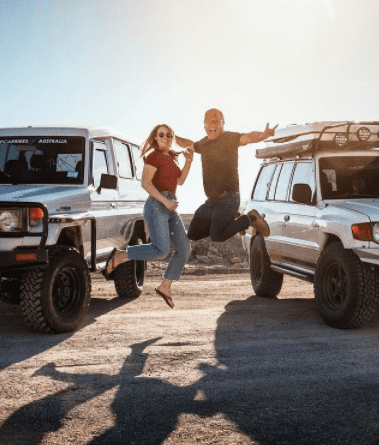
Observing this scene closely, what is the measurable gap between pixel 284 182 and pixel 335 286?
224cm

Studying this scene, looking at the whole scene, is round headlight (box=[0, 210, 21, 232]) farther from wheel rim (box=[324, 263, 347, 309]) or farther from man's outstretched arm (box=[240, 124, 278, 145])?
wheel rim (box=[324, 263, 347, 309])

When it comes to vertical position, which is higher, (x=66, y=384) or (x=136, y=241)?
(x=136, y=241)

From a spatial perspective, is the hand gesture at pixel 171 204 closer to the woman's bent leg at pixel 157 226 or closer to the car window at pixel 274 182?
the woman's bent leg at pixel 157 226

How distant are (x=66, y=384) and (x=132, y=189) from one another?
4.99 m

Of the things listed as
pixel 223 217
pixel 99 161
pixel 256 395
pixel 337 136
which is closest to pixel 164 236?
pixel 223 217

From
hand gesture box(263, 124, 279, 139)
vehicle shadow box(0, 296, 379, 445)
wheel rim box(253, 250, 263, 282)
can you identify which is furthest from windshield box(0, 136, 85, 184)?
wheel rim box(253, 250, 263, 282)

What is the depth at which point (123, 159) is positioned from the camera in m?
9.58

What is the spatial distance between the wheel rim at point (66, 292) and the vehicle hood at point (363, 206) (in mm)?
2950

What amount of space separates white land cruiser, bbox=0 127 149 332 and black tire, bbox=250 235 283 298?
1.69m

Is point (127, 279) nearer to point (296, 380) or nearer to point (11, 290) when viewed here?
point (11, 290)

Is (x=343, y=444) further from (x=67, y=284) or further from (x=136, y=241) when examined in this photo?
(x=136, y=241)

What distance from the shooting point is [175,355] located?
6066 mm

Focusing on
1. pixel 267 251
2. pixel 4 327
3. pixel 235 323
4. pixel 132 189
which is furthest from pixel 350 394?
pixel 132 189

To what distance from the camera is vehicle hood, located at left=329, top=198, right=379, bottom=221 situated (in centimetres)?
711
